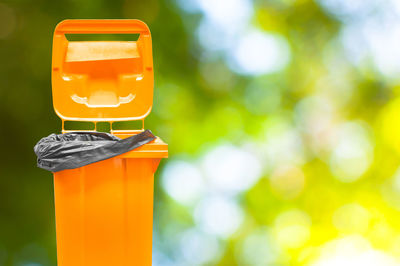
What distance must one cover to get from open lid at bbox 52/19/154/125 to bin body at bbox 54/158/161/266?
0.42 metres

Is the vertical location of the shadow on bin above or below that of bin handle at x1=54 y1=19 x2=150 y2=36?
below

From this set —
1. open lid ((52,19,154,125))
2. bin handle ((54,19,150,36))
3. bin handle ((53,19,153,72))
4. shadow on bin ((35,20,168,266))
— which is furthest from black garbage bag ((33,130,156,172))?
bin handle ((54,19,150,36))

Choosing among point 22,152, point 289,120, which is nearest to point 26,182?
point 22,152

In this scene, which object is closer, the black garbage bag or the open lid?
the black garbage bag

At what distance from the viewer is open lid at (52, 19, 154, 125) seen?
272cm

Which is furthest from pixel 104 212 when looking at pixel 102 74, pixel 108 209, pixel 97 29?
pixel 97 29

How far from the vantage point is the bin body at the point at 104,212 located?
244cm

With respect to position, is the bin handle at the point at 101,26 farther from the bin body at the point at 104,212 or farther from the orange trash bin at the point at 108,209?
the bin body at the point at 104,212

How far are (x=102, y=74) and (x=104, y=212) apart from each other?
87 centimetres

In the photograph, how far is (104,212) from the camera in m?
2.44

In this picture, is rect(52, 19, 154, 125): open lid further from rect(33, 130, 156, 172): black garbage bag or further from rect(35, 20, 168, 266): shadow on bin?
rect(33, 130, 156, 172): black garbage bag

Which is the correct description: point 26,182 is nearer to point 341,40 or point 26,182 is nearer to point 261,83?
point 261,83

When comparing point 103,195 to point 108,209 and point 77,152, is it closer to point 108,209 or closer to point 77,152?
point 108,209

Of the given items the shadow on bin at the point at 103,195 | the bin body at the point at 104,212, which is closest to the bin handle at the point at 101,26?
the shadow on bin at the point at 103,195
